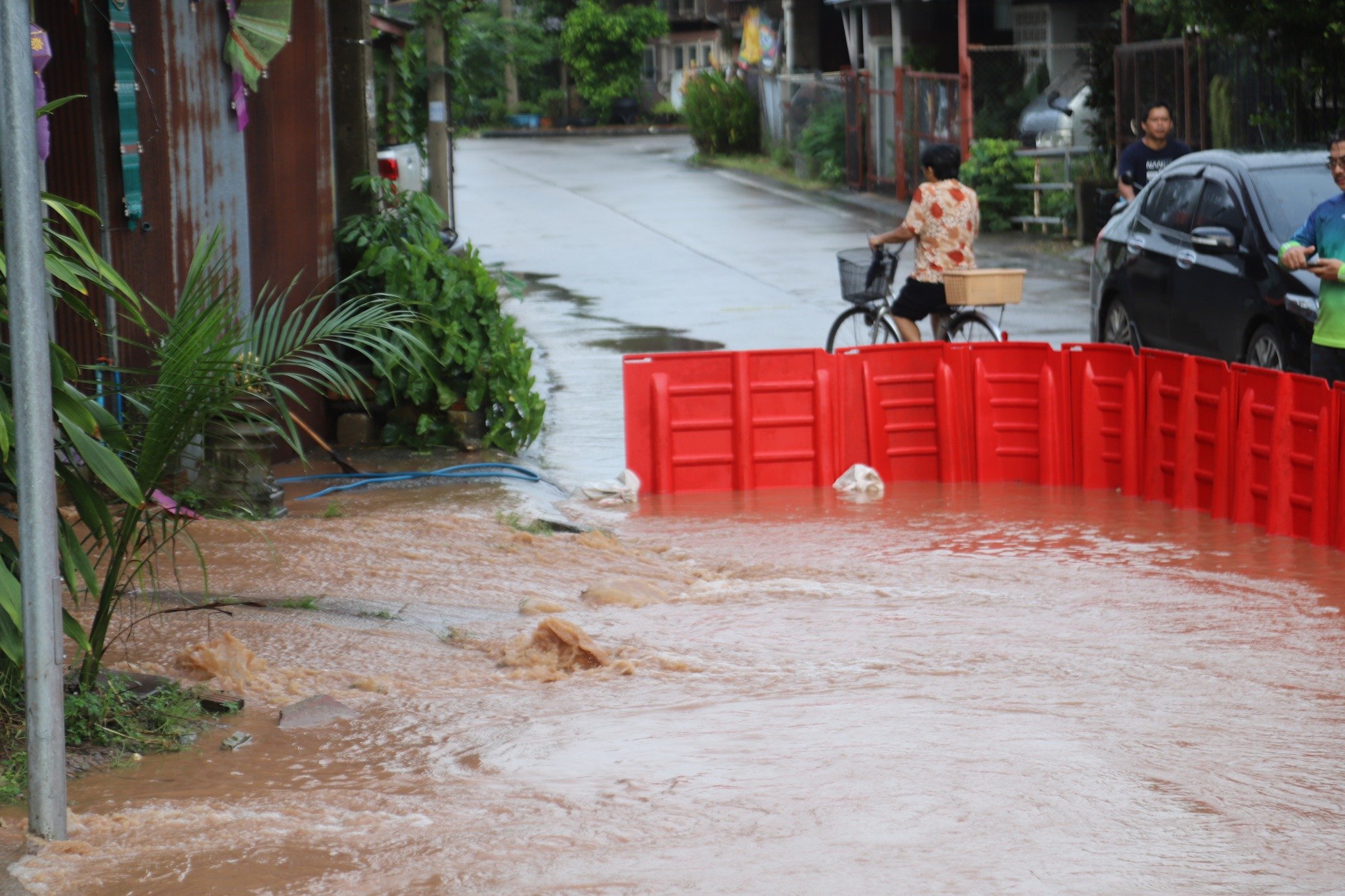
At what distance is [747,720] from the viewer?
5.46 meters

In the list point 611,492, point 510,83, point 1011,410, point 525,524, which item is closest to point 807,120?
point 510,83

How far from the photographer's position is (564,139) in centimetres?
5412

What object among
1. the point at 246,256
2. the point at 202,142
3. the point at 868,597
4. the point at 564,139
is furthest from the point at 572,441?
the point at 564,139

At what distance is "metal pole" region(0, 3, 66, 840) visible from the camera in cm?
393

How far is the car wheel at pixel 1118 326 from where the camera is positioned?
11609mm

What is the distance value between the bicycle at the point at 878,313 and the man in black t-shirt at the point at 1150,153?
194 centimetres

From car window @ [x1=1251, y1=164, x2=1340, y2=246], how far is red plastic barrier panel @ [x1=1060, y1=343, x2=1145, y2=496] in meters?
1.20

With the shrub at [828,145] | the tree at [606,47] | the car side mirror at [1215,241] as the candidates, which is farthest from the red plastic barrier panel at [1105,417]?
the tree at [606,47]

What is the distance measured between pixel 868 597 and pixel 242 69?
176 inches

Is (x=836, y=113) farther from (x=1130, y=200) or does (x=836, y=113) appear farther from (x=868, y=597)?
(x=868, y=597)

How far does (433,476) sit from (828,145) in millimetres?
25490

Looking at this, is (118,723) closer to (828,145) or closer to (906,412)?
(906,412)

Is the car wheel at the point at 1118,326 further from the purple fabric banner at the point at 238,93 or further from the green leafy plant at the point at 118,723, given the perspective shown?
the green leafy plant at the point at 118,723

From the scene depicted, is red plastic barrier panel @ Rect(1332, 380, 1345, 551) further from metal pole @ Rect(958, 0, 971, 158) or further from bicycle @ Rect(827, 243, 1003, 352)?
metal pole @ Rect(958, 0, 971, 158)
